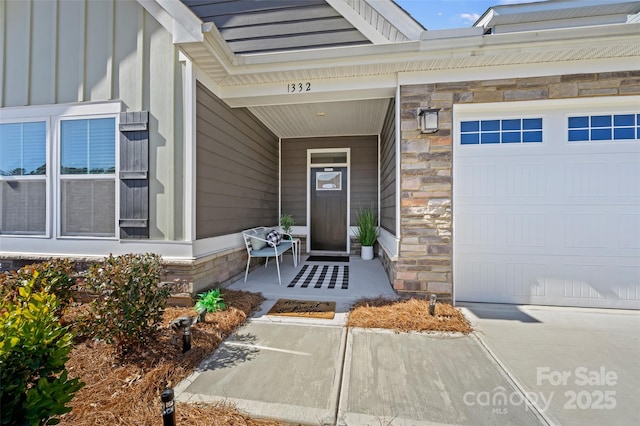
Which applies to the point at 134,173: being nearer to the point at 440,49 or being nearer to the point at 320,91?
the point at 320,91

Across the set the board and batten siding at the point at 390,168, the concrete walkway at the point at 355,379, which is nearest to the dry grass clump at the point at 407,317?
the concrete walkway at the point at 355,379

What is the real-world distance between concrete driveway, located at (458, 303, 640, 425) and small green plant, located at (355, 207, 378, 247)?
2515 millimetres

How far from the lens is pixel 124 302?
1.99 metres

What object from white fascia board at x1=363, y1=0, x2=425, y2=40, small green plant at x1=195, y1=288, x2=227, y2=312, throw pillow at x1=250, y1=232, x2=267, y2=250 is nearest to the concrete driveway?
small green plant at x1=195, y1=288, x2=227, y2=312

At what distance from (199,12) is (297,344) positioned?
4495 millimetres

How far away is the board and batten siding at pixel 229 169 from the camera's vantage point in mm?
3213

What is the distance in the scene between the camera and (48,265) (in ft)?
8.34

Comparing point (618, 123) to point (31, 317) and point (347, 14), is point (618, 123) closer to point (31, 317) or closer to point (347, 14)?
point (347, 14)

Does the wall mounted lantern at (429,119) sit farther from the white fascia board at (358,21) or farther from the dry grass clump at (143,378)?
the dry grass clump at (143,378)

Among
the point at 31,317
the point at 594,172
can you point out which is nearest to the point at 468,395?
the point at 31,317

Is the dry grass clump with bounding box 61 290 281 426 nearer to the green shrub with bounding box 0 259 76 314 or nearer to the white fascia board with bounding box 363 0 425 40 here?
the green shrub with bounding box 0 259 76 314

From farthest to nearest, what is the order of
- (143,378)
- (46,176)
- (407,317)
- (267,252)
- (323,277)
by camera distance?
(323,277) < (267,252) < (46,176) < (407,317) < (143,378)

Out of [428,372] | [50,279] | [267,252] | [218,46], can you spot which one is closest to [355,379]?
[428,372]

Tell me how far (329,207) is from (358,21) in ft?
11.8
